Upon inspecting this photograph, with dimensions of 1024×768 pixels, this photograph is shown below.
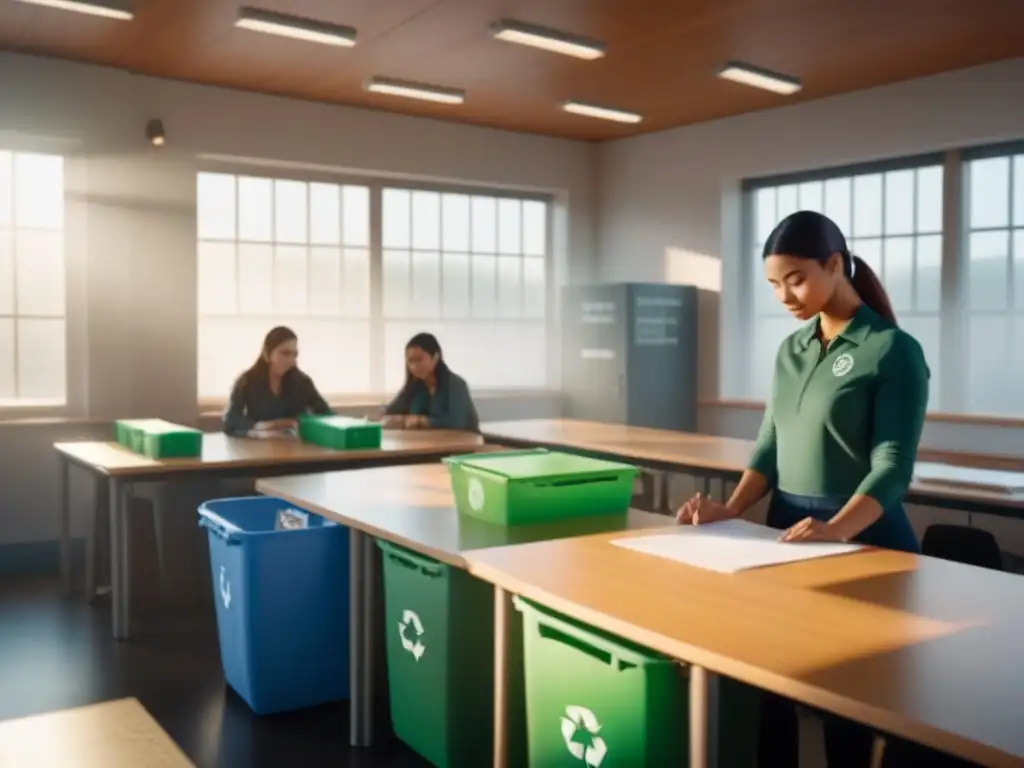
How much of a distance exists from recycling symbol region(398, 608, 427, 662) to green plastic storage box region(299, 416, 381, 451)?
1.80 metres

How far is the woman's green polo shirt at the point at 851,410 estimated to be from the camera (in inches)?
83.3

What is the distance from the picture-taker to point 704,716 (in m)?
1.59

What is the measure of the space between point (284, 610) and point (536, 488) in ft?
3.44

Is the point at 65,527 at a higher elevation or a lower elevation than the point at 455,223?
lower

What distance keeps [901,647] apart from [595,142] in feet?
21.8

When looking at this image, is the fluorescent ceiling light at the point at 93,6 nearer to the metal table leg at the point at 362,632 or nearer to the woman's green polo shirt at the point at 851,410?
the metal table leg at the point at 362,632

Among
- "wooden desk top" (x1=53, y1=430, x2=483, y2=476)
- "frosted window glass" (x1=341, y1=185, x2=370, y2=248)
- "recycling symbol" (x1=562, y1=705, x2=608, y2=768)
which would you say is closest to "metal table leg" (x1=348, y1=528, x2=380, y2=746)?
"recycling symbol" (x1=562, y1=705, x2=608, y2=768)

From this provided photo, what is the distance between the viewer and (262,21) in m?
4.54

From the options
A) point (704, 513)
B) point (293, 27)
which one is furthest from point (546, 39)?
point (704, 513)

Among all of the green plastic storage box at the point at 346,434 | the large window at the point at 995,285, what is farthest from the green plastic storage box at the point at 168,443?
the large window at the point at 995,285

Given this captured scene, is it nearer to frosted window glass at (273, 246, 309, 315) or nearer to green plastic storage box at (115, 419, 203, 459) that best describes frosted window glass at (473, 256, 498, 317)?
frosted window glass at (273, 246, 309, 315)

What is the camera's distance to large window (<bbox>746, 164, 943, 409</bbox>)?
597 cm

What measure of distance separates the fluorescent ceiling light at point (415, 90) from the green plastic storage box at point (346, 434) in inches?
86.3

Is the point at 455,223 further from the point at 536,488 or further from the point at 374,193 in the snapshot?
the point at 536,488
